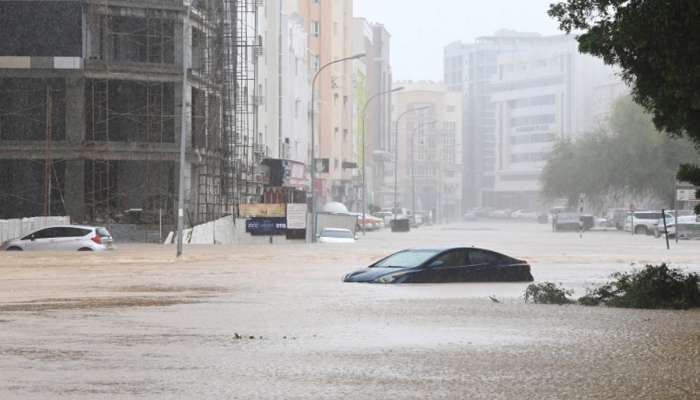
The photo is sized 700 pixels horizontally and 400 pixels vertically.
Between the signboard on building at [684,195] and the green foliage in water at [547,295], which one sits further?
the signboard on building at [684,195]

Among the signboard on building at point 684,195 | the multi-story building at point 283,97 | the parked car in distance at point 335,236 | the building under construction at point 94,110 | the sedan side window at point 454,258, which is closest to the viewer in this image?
the sedan side window at point 454,258

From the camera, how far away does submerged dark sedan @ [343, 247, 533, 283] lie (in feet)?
101

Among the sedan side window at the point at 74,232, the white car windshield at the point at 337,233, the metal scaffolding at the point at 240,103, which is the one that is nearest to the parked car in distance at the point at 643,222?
the white car windshield at the point at 337,233

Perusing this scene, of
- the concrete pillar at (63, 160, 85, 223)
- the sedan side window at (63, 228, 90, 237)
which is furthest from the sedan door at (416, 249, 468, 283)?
the concrete pillar at (63, 160, 85, 223)

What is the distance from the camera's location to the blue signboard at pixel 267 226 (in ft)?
220

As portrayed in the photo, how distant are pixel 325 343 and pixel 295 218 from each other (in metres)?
48.9

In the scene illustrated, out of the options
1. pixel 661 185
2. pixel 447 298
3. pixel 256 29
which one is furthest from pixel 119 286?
pixel 661 185

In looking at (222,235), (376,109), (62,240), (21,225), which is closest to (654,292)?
(62,240)

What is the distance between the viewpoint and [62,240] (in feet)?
168

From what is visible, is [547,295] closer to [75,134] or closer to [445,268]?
[445,268]

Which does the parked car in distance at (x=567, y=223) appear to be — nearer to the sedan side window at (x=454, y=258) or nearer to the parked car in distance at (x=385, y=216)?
the parked car in distance at (x=385, y=216)

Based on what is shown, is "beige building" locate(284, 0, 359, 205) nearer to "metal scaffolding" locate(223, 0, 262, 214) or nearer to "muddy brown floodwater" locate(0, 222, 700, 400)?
"metal scaffolding" locate(223, 0, 262, 214)

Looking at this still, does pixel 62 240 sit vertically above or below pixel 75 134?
below

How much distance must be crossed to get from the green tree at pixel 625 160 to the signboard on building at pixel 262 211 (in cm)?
3433
